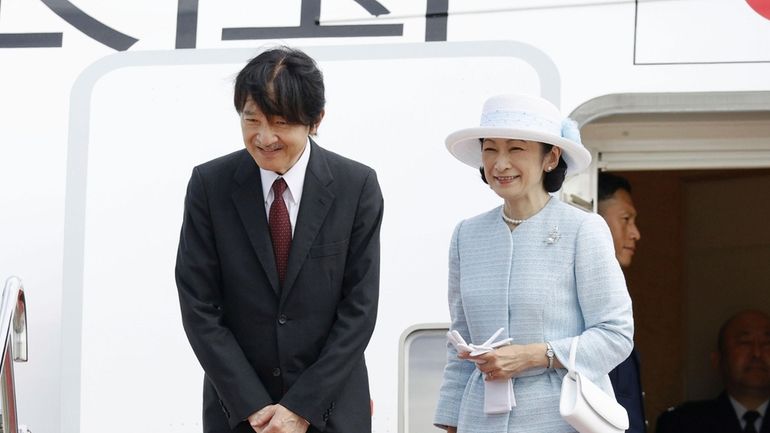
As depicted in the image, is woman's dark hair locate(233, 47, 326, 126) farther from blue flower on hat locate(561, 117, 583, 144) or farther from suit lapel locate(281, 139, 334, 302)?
blue flower on hat locate(561, 117, 583, 144)

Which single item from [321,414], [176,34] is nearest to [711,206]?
[176,34]

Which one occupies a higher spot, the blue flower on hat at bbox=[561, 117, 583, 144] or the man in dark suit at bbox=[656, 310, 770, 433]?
the blue flower on hat at bbox=[561, 117, 583, 144]

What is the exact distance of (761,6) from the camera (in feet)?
12.0

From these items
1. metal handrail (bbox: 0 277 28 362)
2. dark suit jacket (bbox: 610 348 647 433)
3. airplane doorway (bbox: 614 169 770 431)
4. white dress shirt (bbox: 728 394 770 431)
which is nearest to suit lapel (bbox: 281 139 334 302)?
metal handrail (bbox: 0 277 28 362)

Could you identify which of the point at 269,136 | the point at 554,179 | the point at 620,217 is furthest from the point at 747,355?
the point at 269,136

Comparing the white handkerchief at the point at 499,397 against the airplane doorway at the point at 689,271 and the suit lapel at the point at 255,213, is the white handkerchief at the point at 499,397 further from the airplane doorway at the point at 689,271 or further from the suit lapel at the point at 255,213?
the airplane doorway at the point at 689,271

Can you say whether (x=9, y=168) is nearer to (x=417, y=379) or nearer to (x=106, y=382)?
(x=106, y=382)

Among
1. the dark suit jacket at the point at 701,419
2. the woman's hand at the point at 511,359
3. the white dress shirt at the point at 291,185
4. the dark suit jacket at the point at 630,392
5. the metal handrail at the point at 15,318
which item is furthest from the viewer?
the dark suit jacket at the point at 701,419

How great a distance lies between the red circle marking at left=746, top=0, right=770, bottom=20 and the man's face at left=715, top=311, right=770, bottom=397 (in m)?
2.64

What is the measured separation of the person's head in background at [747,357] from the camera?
5840 millimetres

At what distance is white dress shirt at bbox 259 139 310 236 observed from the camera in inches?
121

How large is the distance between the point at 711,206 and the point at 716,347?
74 cm

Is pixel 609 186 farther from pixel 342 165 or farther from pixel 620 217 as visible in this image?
pixel 342 165

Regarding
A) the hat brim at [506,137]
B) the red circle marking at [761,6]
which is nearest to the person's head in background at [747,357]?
the red circle marking at [761,6]
